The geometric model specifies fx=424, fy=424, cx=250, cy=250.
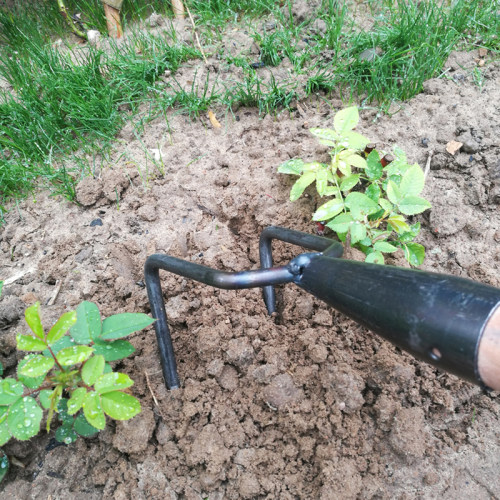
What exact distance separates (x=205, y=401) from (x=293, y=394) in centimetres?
33

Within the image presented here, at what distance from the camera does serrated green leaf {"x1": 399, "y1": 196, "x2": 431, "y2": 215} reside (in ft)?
5.36

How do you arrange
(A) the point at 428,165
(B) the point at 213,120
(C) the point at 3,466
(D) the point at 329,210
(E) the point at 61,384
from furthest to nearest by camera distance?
(B) the point at 213,120 → (A) the point at 428,165 → (D) the point at 329,210 → (C) the point at 3,466 → (E) the point at 61,384

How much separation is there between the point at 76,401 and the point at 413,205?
1349 mm

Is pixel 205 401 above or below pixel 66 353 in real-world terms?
below

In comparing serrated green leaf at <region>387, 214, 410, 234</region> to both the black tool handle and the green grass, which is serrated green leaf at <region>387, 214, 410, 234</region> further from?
the green grass

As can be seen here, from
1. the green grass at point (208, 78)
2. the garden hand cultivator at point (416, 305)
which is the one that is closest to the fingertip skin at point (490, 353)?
the garden hand cultivator at point (416, 305)

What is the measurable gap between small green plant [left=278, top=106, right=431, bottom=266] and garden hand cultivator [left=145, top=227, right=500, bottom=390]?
0.55 m

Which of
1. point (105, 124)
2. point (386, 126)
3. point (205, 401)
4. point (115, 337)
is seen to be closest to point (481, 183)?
point (386, 126)

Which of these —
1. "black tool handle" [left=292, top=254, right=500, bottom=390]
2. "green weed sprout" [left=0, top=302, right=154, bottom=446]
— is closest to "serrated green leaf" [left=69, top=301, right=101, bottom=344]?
"green weed sprout" [left=0, top=302, right=154, bottom=446]

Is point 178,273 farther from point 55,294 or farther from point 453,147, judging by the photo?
point 453,147

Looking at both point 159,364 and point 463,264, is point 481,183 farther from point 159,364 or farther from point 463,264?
point 159,364

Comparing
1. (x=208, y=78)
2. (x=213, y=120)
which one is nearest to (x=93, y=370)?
(x=213, y=120)

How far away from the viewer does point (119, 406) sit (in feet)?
3.84

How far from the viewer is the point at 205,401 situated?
1.61 m
